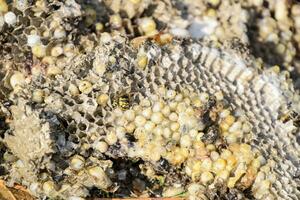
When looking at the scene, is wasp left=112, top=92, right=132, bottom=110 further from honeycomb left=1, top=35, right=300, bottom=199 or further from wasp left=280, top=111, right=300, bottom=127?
wasp left=280, top=111, right=300, bottom=127

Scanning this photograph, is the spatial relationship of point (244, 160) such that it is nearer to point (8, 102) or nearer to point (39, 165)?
point (39, 165)

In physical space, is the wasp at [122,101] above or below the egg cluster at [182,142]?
above

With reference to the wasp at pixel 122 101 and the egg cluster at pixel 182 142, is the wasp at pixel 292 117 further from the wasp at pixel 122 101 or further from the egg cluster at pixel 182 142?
the wasp at pixel 122 101

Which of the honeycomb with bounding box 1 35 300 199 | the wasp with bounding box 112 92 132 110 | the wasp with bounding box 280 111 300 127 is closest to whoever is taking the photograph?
the honeycomb with bounding box 1 35 300 199

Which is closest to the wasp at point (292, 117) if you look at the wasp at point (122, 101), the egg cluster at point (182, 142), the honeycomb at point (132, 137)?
the honeycomb at point (132, 137)

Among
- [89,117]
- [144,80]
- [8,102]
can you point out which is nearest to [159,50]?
[144,80]

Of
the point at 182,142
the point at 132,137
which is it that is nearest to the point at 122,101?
the point at 132,137

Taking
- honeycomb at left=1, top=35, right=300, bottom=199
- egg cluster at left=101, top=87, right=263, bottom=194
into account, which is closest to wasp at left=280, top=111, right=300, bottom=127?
honeycomb at left=1, top=35, right=300, bottom=199

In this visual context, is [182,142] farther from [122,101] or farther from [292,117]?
[292,117]
